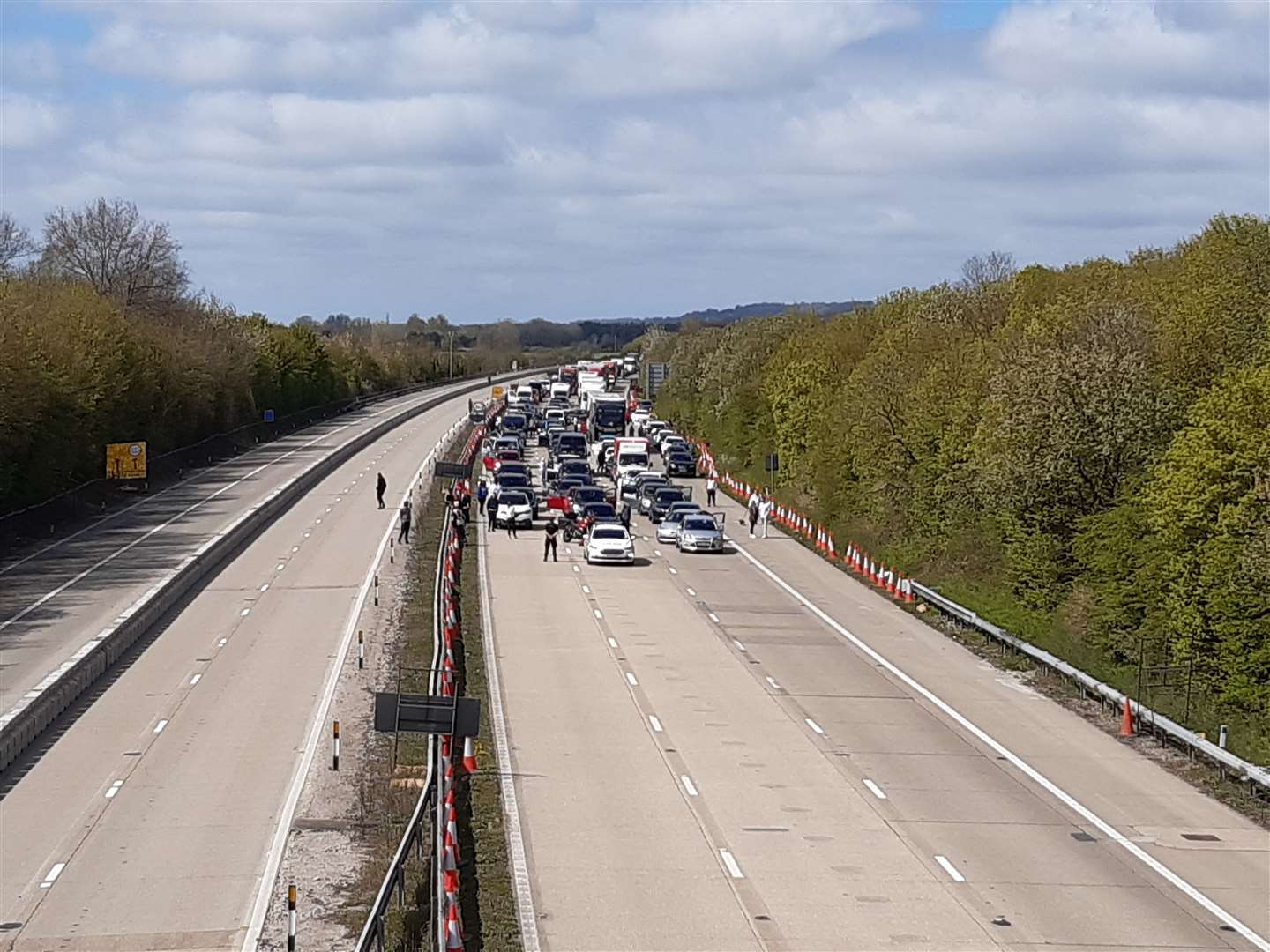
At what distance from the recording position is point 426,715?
20.9 metres

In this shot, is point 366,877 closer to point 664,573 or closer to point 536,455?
point 664,573

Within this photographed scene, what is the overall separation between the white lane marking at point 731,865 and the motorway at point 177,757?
5.37m

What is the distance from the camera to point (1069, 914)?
62.7ft

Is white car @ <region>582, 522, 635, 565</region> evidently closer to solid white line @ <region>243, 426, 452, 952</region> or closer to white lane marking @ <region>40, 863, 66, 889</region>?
solid white line @ <region>243, 426, 452, 952</region>

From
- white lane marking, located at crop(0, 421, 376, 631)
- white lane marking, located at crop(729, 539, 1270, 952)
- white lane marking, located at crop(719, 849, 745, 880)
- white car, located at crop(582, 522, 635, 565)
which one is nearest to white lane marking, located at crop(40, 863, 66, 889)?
white lane marking, located at crop(719, 849, 745, 880)

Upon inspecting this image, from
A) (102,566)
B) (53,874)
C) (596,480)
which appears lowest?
(53,874)

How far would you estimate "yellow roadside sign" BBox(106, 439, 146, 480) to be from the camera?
68.6 meters

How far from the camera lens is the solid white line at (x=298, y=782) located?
1956 cm

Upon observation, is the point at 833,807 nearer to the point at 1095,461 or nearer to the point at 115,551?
the point at 1095,461

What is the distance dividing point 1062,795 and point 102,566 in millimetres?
32842

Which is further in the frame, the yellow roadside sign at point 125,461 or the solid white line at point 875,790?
the yellow roadside sign at point 125,461

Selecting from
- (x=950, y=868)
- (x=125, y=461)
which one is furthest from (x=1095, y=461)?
(x=125, y=461)

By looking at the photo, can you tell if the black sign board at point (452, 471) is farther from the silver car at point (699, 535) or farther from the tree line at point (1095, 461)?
the silver car at point (699, 535)

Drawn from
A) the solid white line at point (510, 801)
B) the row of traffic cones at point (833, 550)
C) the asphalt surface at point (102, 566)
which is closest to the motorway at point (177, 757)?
the asphalt surface at point (102, 566)
